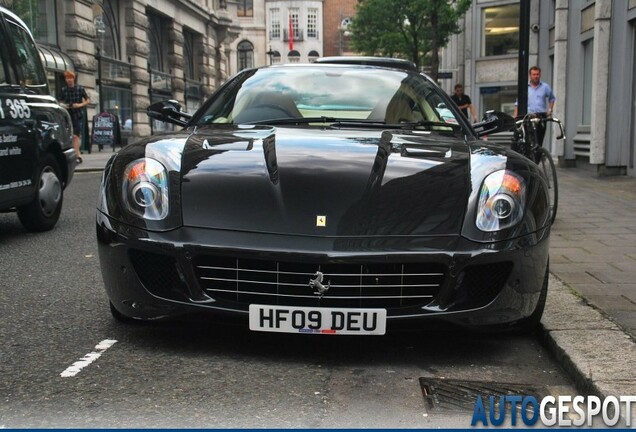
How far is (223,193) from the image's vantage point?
313 centimetres

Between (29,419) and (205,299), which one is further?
(205,299)

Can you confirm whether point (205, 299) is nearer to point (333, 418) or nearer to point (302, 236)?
point (302, 236)

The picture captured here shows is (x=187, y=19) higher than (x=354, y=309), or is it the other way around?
(x=187, y=19)

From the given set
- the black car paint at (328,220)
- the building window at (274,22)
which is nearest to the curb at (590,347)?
the black car paint at (328,220)

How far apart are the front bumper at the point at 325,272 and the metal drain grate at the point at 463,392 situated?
0.27 meters

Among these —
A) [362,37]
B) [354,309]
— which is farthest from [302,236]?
[362,37]

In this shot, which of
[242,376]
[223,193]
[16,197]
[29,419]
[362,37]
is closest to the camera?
[29,419]

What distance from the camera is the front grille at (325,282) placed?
295 cm

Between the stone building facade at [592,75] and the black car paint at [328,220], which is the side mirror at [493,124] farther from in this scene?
the stone building facade at [592,75]

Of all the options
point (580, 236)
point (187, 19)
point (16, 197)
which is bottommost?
point (580, 236)

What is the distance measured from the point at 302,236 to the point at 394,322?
1.74 feet

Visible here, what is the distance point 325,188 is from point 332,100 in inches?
56.6

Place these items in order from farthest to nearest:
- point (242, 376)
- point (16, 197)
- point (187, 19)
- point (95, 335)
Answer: point (187, 19)
point (16, 197)
point (95, 335)
point (242, 376)

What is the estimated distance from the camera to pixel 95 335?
350 centimetres
